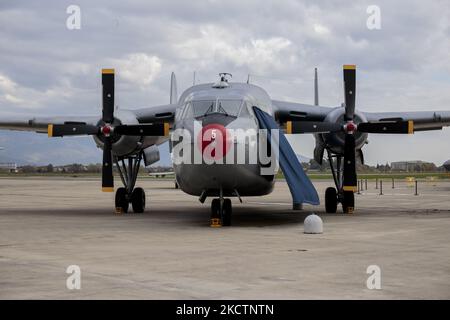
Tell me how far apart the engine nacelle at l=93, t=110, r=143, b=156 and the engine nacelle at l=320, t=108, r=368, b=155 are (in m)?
6.73

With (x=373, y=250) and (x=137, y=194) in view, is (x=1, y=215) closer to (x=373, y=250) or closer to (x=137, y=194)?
(x=137, y=194)

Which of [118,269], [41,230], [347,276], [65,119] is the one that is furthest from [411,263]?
[65,119]

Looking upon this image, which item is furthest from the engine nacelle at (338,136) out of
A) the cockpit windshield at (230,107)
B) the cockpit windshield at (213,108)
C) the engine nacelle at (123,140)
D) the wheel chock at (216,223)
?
the wheel chock at (216,223)

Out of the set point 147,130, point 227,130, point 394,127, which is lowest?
point 227,130

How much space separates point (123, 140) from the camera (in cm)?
2294

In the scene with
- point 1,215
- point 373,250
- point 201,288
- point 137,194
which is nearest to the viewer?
point 201,288

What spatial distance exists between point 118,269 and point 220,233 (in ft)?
19.2

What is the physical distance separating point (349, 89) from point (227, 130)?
303 inches

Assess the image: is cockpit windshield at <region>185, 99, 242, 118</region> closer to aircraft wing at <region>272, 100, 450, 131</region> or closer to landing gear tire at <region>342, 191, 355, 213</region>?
aircraft wing at <region>272, 100, 450, 131</region>

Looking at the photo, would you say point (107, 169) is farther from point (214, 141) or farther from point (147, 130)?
point (214, 141)

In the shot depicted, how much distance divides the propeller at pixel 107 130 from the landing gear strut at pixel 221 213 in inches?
170

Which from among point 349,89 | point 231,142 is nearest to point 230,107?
point 231,142
